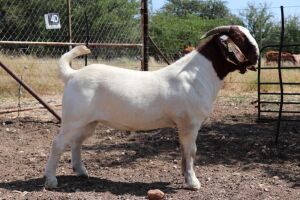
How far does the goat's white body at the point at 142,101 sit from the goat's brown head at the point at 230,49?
10 centimetres

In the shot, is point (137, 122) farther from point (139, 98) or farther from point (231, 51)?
→ point (231, 51)

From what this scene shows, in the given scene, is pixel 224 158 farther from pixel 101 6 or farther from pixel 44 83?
pixel 101 6

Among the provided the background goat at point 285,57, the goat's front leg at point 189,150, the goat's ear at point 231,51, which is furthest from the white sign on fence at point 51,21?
the background goat at point 285,57

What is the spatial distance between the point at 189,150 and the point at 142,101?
709 millimetres

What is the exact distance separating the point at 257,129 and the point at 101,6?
23.1 feet

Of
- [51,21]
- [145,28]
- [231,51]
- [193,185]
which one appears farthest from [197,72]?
[51,21]

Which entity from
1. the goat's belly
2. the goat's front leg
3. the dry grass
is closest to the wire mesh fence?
the dry grass

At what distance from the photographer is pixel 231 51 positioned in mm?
5582

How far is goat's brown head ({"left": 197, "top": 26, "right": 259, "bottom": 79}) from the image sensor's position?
558 centimetres

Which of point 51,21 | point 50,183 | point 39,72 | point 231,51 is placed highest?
point 51,21

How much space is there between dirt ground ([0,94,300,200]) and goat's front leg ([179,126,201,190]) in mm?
97

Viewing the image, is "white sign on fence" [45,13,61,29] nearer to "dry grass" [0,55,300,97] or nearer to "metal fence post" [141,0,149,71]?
"dry grass" [0,55,300,97]

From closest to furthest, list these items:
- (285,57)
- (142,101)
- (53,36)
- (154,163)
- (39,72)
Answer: (142,101), (154,163), (39,72), (53,36), (285,57)

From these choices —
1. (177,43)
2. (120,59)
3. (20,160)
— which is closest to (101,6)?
(120,59)
